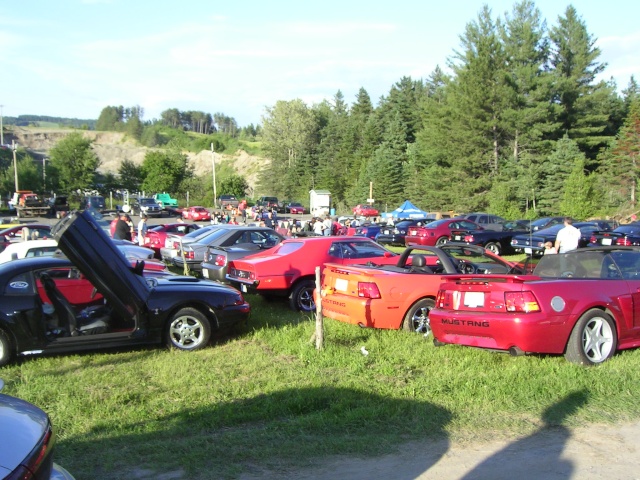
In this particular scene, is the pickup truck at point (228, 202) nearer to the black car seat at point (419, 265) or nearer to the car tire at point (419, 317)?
the black car seat at point (419, 265)

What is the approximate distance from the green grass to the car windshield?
999mm

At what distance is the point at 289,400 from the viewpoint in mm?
5715

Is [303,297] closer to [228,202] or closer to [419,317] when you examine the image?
[419,317]

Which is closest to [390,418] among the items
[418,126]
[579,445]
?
[579,445]

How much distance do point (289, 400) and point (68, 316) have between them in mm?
3305

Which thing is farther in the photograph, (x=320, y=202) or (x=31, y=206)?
(x=320, y=202)

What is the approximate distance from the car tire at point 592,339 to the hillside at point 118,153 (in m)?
105

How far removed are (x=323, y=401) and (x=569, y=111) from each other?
55391 millimetres

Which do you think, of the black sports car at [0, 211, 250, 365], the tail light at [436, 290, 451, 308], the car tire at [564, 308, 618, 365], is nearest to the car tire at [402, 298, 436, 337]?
the tail light at [436, 290, 451, 308]

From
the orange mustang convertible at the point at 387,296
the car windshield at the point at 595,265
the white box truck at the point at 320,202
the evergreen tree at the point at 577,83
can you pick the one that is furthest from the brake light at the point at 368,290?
the white box truck at the point at 320,202

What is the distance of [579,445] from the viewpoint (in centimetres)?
473

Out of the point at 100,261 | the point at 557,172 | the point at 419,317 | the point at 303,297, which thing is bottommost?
the point at 303,297

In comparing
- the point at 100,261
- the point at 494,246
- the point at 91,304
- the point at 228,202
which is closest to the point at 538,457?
the point at 100,261

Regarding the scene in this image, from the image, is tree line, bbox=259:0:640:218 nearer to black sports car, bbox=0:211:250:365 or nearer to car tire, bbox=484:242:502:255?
car tire, bbox=484:242:502:255
